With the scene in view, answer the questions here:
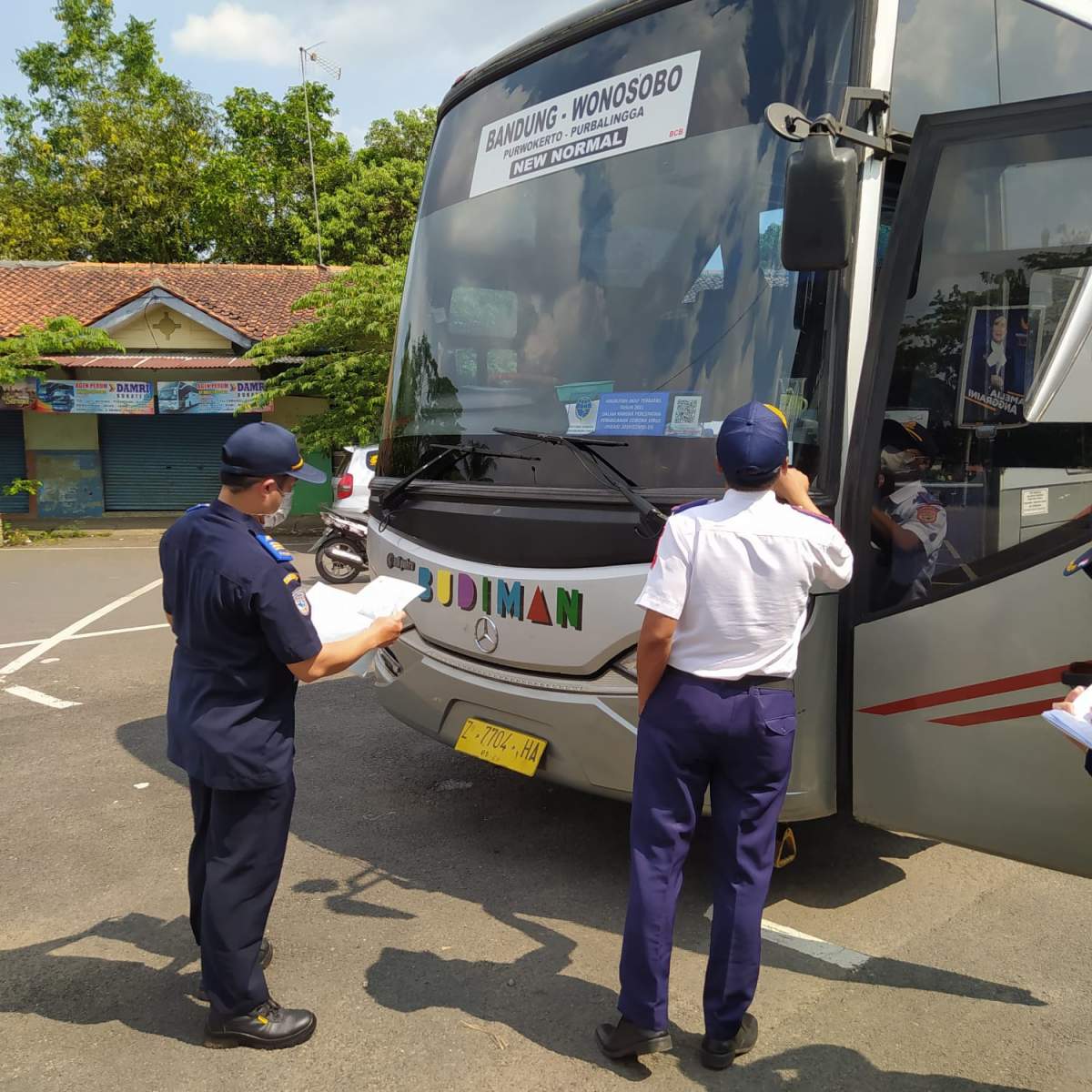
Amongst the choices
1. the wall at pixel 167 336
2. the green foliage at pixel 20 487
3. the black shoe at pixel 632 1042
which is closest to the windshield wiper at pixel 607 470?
the black shoe at pixel 632 1042

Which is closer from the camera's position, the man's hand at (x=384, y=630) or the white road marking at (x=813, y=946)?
the man's hand at (x=384, y=630)

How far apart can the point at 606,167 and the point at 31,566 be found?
1361cm

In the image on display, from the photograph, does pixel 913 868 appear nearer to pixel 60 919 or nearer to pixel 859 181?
pixel 859 181

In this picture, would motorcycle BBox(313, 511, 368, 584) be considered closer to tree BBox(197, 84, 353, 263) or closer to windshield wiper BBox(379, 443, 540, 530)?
windshield wiper BBox(379, 443, 540, 530)

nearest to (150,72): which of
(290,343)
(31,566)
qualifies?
(290,343)

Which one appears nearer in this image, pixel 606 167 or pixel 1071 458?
pixel 1071 458

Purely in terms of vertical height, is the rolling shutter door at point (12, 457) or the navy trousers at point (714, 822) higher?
the navy trousers at point (714, 822)

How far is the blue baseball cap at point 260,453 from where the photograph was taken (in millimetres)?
2818

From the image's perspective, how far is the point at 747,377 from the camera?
3.39 metres

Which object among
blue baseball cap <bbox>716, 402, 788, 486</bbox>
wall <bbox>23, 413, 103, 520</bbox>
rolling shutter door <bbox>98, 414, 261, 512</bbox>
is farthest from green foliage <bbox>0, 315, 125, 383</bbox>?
blue baseball cap <bbox>716, 402, 788, 486</bbox>

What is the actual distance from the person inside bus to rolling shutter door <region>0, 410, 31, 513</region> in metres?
21.1

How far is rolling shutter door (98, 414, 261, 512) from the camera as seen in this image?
69.4 ft

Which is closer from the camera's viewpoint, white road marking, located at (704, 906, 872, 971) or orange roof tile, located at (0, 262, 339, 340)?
white road marking, located at (704, 906, 872, 971)

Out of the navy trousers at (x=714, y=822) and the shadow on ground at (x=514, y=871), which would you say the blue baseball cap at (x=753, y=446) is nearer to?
the navy trousers at (x=714, y=822)
